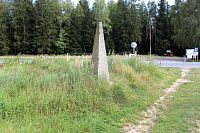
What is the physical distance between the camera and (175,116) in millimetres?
8297

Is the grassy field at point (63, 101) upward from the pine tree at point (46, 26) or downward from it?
downward

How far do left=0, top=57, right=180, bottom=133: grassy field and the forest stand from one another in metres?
45.5

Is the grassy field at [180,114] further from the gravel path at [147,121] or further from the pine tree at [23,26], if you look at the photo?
the pine tree at [23,26]

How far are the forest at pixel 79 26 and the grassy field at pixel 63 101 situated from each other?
45533mm

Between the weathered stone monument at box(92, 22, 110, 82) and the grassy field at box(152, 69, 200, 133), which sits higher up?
→ the weathered stone monument at box(92, 22, 110, 82)

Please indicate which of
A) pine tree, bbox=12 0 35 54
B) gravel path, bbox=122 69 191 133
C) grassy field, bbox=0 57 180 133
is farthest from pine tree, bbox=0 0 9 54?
gravel path, bbox=122 69 191 133

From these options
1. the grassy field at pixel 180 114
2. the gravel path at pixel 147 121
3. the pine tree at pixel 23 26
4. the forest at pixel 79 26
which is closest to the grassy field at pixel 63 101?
the gravel path at pixel 147 121

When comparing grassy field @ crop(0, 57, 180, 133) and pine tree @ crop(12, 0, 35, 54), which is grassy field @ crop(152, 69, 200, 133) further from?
pine tree @ crop(12, 0, 35, 54)

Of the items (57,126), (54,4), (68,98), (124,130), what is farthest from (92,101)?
(54,4)

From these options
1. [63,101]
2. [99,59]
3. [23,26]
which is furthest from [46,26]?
[63,101]

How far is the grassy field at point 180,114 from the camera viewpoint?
282 inches

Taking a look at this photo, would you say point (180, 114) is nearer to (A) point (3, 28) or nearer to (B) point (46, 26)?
A: (B) point (46, 26)

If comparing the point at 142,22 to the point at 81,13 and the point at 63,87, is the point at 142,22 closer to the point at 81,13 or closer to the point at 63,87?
the point at 81,13

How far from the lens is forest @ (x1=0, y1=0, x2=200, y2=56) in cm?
5725
